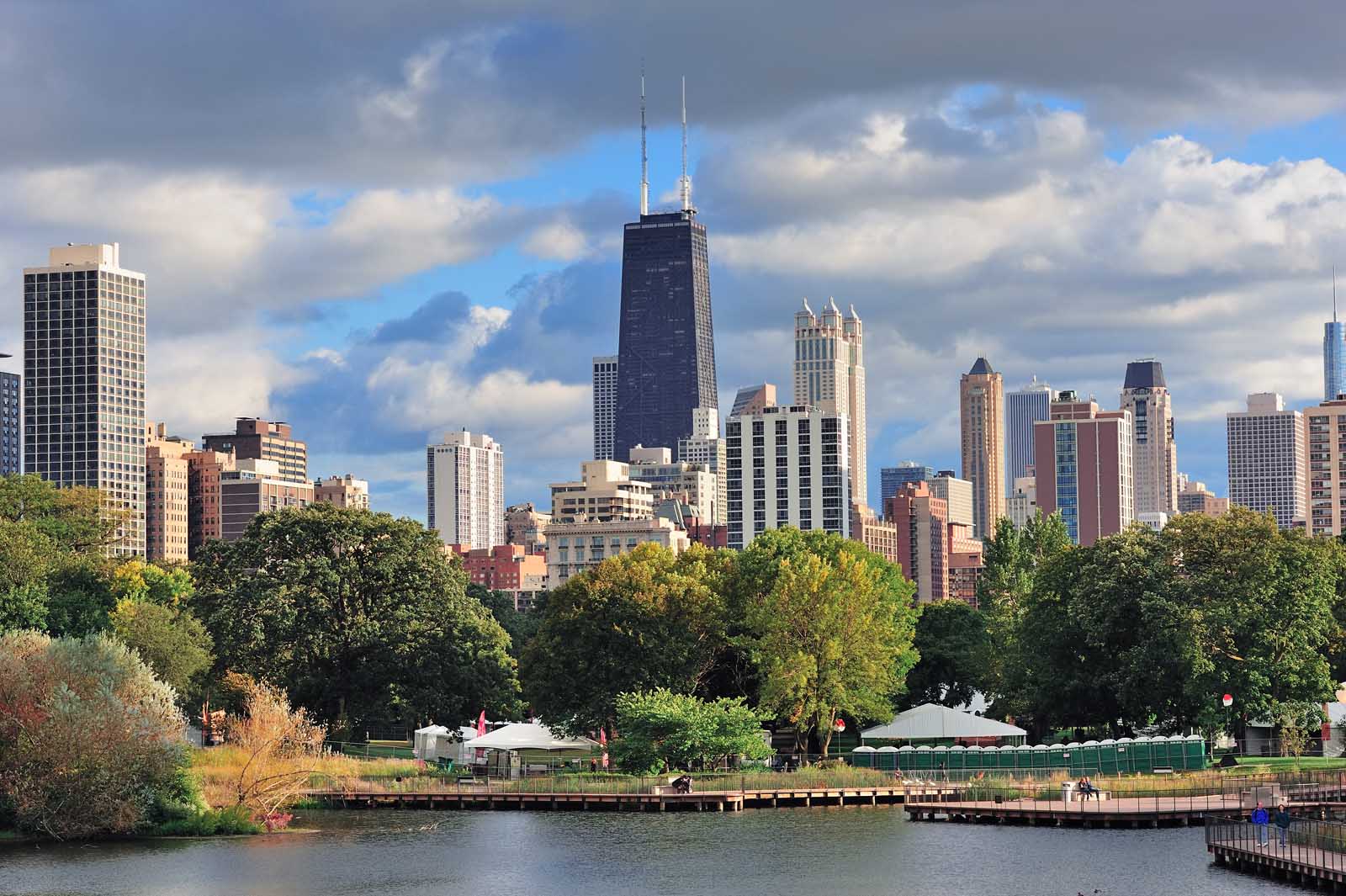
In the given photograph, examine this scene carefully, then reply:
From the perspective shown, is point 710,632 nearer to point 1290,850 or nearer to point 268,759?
point 268,759

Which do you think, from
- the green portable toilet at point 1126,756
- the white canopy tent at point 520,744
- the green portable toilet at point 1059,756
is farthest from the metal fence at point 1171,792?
the white canopy tent at point 520,744

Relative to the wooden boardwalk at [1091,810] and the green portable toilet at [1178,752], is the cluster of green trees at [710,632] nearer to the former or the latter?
the green portable toilet at [1178,752]

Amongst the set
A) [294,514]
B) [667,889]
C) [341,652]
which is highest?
[294,514]

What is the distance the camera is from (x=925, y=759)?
90500 mm

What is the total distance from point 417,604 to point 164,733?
28771mm

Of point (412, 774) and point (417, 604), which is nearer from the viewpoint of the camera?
point (412, 774)

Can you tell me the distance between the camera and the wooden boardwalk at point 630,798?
275 feet

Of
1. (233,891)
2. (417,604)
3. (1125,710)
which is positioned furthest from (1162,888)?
(417,604)

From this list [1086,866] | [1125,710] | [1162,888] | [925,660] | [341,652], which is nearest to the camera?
[1162,888]

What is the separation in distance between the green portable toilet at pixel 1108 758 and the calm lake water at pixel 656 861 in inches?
402

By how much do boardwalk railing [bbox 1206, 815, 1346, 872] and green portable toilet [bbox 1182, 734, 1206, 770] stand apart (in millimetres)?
17204

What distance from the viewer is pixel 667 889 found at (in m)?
62.6

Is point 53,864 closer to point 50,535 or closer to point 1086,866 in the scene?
point 1086,866

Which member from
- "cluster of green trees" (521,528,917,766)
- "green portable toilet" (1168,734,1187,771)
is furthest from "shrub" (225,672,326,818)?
"green portable toilet" (1168,734,1187,771)
